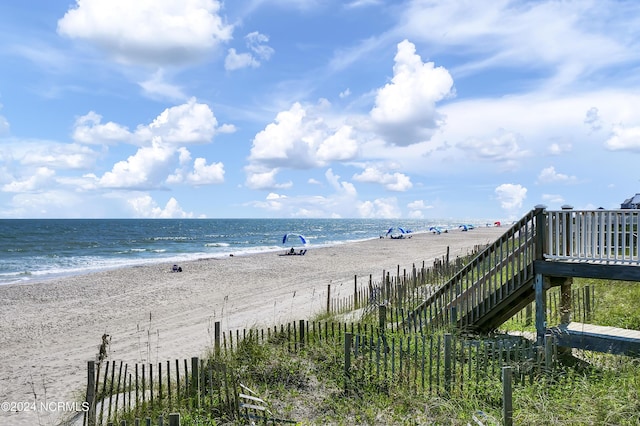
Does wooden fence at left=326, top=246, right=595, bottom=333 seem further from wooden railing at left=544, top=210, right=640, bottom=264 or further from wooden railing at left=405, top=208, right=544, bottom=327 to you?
wooden railing at left=544, top=210, right=640, bottom=264

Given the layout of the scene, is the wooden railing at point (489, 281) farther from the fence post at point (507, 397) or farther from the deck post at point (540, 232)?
the fence post at point (507, 397)

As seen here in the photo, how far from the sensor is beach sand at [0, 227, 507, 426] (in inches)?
480

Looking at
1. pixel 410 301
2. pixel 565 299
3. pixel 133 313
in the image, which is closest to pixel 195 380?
pixel 565 299

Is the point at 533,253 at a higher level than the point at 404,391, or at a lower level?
higher

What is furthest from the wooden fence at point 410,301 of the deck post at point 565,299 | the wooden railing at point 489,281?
the deck post at point 565,299

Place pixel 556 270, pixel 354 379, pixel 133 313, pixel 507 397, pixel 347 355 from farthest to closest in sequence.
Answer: pixel 133 313, pixel 556 270, pixel 347 355, pixel 354 379, pixel 507 397

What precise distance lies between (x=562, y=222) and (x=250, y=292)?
54.7ft

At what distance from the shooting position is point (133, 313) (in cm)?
2017

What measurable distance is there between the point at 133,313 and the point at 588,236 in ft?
54.9

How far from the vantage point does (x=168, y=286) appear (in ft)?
90.4

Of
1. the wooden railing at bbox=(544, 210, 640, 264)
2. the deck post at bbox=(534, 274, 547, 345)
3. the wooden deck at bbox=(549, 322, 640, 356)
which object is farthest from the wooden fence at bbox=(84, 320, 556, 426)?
the wooden railing at bbox=(544, 210, 640, 264)

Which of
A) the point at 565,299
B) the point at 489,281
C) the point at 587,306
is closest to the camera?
the point at 489,281

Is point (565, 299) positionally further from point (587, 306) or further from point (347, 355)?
point (347, 355)

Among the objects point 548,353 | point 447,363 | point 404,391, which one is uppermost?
point 548,353
